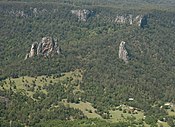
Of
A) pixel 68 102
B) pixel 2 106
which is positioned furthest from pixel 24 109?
pixel 68 102

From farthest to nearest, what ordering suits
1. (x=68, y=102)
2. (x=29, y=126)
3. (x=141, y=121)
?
(x=68, y=102)
(x=141, y=121)
(x=29, y=126)

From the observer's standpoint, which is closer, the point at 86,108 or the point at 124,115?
the point at 124,115

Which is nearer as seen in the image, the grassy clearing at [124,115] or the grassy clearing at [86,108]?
the grassy clearing at [124,115]

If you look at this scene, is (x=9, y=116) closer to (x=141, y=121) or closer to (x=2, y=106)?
(x=2, y=106)

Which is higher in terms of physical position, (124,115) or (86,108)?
(86,108)

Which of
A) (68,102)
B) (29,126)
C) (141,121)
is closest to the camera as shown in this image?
(29,126)

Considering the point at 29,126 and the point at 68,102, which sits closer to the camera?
the point at 29,126

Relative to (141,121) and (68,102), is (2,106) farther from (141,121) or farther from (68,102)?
(141,121)

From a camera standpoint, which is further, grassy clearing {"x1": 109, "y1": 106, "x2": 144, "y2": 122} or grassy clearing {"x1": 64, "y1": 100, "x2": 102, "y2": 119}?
grassy clearing {"x1": 64, "y1": 100, "x2": 102, "y2": 119}

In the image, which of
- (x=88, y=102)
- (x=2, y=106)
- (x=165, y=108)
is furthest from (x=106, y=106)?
(x=2, y=106)
